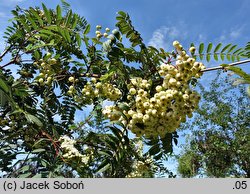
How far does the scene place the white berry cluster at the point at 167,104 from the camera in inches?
80.0

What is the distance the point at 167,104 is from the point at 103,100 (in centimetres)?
76

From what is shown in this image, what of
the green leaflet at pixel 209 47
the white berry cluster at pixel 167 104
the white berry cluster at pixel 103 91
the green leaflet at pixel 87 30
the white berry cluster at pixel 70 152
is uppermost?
the green leaflet at pixel 87 30

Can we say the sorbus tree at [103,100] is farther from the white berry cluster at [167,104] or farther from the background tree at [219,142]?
the background tree at [219,142]

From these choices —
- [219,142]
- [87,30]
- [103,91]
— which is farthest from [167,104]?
[219,142]

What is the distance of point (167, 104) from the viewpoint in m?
2.04

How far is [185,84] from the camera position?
211 cm

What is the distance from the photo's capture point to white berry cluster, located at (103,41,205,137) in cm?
203

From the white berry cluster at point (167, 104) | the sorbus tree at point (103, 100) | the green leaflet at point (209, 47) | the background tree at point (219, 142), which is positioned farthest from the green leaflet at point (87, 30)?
the background tree at point (219, 142)

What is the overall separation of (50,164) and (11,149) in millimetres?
565

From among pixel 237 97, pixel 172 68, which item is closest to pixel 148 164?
pixel 172 68

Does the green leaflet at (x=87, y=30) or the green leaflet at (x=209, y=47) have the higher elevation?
the green leaflet at (x=87, y=30)

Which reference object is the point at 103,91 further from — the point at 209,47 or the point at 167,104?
the point at 209,47

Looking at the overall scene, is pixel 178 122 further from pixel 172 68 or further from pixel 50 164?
pixel 50 164

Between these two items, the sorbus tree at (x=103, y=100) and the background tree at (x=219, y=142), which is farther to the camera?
the background tree at (x=219, y=142)
